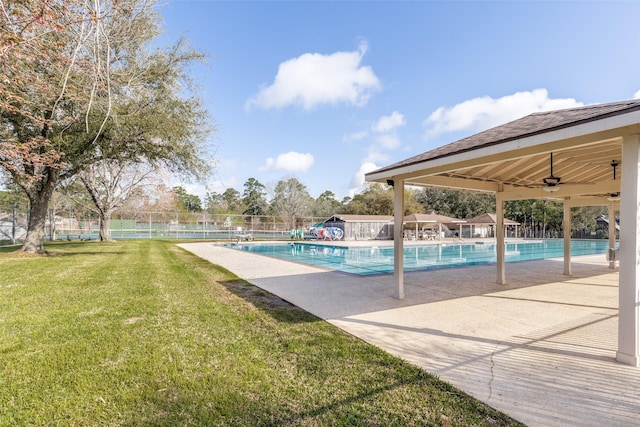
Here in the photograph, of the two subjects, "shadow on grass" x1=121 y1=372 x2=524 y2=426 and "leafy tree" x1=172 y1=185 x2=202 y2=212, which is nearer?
"shadow on grass" x1=121 y1=372 x2=524 y2=426

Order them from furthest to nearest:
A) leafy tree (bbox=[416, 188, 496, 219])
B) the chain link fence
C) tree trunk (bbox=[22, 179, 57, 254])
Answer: leafy tree (bbox=[416, 188, 496, 219])
the chain link fence
tree trunk (bbox=[22, 179, 57, 254])

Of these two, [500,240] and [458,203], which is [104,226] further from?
[458,203]

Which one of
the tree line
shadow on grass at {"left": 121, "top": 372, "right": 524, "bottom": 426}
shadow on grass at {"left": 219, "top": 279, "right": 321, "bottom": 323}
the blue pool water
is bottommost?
the blue pool water

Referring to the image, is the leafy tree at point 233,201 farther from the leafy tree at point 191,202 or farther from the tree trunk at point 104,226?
the tree trunk at point 104,226

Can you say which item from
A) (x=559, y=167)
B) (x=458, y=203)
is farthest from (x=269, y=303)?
(x=458, y=203)

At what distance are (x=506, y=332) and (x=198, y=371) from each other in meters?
3.85

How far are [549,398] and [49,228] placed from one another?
91.2ft

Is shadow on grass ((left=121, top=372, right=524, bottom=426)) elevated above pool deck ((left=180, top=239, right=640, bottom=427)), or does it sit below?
above

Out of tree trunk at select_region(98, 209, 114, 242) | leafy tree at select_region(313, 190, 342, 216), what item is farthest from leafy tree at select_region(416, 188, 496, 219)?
tree trunk at select_region(98, 209, 114, 242)

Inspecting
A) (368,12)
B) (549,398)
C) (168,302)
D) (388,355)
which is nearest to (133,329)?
(168,302)

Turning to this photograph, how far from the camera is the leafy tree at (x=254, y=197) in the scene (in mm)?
50281

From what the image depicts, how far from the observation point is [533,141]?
3752 mm

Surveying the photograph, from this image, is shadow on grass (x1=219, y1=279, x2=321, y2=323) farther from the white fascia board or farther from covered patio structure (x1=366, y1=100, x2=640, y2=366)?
the white fascia board

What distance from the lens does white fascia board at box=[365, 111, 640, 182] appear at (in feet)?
10.0
